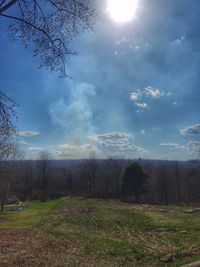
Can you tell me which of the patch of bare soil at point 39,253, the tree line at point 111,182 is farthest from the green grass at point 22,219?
the tree line at point 111,182

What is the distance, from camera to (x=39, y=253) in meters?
11.8

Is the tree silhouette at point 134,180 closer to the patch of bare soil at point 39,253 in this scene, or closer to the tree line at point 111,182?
the tree line at point 111,182

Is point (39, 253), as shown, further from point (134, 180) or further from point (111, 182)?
point (111, 182)

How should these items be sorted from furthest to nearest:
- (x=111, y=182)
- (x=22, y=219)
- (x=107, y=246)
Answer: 1. (x=111, y=182)
2. (x=22, y=219)
3. (x=107, y=246)

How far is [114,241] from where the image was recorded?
14.6 meters

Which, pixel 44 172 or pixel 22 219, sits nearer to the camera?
pixel 22 219

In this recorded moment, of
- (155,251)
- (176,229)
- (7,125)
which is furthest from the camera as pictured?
(176,229)

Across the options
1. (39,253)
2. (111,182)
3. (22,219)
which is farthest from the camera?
(111,182)

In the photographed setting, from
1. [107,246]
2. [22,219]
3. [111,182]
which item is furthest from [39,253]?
Result: [111,182]

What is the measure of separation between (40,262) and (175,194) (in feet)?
165

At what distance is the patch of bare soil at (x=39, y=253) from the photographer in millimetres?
10383

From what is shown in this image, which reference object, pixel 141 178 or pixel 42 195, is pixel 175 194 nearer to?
pixel 141 178

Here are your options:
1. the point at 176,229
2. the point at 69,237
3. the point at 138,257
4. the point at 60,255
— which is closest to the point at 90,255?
the point at 60,255

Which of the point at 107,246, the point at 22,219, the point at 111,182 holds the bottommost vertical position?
the point at 22,219
